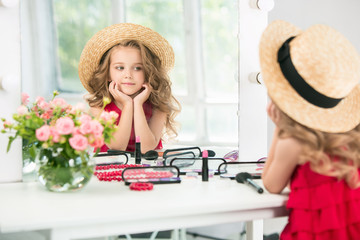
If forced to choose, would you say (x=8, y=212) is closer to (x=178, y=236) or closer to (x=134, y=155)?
(x=134, y=155)

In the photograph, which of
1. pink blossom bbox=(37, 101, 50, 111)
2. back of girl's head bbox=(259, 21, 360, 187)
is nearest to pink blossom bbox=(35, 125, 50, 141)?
pink blossom bbox=(37, 101, 50, 111)

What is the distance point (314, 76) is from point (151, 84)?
0.57m

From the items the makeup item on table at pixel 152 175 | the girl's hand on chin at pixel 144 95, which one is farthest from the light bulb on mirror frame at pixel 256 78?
the makeup item on table at pixel 152 175

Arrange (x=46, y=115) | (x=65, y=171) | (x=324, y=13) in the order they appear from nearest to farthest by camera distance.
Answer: (x=65, y=171)
(x=46, y=115)
(x=324, y=13)

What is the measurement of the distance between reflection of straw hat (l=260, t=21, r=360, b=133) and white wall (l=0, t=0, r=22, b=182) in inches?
27.6

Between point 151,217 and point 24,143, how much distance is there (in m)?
0.54

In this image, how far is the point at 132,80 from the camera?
4.59 feet

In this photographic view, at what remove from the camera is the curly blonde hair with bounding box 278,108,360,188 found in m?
1.00

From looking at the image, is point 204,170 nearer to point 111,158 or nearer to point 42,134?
point 111,158

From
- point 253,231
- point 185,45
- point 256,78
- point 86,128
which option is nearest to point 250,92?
point 256,78

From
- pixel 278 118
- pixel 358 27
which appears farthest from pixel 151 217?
pixel 358 27

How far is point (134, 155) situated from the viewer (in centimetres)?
140

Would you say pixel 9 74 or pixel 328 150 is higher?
pixel 9 74

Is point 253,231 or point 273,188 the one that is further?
point 253,231
